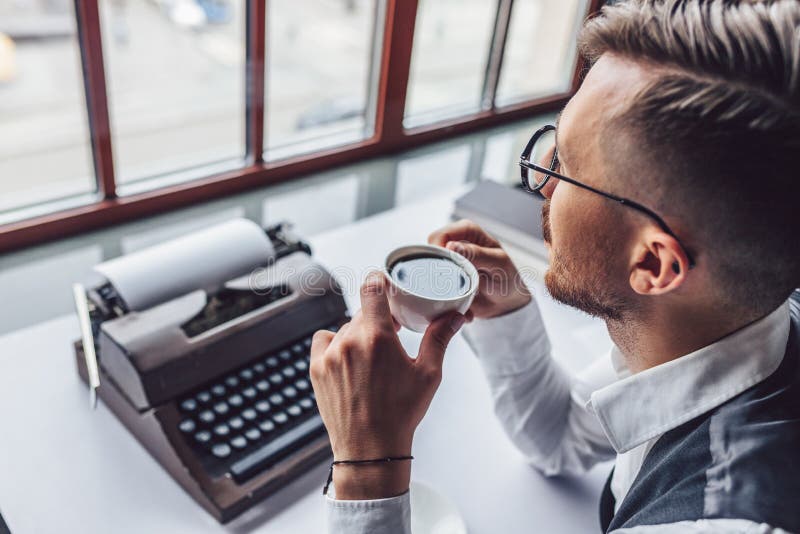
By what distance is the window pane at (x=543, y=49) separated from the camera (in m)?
2.38

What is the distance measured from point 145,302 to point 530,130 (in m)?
1.52

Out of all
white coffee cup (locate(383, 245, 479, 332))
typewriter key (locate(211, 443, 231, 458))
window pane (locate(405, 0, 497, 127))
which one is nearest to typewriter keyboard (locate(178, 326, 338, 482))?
typewriter key (locate(211, 443, 231, 458))

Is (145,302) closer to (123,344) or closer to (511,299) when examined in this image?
(123,344)

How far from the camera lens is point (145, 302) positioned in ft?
3.17

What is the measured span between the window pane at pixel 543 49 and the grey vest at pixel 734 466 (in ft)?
5.59

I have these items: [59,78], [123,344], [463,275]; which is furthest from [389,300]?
[59,78]

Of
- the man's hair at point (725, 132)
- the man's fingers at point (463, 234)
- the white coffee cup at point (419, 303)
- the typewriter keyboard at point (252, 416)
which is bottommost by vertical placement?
the typewriter keyboard at point (252, 416)

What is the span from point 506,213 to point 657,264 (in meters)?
0.75

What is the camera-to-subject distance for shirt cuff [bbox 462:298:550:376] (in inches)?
38.6

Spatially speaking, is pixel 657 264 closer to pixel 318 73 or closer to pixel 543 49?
pixel 543 49

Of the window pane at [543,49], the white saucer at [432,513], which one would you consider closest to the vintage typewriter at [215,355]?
the white saucer at [432,513]

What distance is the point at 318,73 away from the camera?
4.14 m

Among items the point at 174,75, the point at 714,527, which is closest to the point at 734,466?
the point at 714,527

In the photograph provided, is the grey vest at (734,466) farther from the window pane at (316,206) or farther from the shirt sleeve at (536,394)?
the window pane at (316,206)
